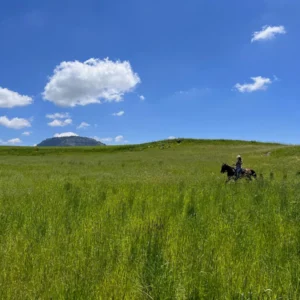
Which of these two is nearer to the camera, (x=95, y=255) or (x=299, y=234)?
(x=95, y=255)

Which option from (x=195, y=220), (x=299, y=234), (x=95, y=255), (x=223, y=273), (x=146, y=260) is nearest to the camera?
(x=223, y=273)

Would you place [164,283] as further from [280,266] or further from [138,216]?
[138,216]

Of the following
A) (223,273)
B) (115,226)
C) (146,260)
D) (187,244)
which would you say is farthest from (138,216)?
(223,273)

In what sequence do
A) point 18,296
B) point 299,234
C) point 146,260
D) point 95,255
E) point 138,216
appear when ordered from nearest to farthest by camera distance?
point 18,296 → point 146,260 → point 95,255 → point 299,234 → point 138,216

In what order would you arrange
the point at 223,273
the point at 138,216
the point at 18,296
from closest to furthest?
the point at 18,296, the point at 223,273, the point at 138,216

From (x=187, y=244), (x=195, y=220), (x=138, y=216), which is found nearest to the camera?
(x=187, y=244)

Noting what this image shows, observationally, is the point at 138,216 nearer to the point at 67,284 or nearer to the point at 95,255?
the point at 95,255

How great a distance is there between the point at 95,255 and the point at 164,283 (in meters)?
1.35

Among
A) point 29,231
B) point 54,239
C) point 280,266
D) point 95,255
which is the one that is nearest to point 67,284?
point 95,255

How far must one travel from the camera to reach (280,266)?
3916 mm

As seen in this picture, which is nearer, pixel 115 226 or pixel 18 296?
pixel 18 296

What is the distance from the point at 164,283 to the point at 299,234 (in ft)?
10.5

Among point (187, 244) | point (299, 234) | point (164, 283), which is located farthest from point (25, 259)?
point (299, 234)

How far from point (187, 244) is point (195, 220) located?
1479 millimetres
